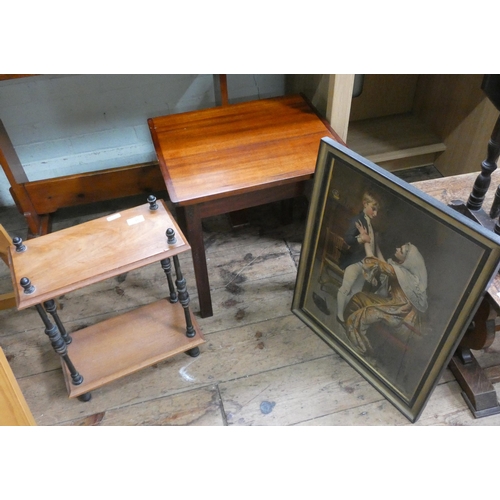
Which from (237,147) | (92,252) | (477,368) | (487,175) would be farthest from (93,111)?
(477,368)

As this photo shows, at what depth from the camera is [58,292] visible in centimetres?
110

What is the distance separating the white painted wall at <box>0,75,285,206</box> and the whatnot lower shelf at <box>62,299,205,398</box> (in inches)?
31.8

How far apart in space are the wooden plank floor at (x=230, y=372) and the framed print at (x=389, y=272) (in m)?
0.09

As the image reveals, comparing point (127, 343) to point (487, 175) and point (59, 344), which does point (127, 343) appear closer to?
point (59, 344)

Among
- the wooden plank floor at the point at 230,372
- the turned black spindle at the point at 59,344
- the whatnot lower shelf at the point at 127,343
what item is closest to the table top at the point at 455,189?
the wooden plank floor at the point at 230,372

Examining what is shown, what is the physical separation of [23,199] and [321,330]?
118cm

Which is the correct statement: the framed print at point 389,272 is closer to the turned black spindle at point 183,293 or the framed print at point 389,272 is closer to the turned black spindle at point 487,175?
the turned black spindle at point 487,175

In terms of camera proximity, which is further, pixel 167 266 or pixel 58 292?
pixel 167 266

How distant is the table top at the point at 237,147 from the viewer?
1295 mm

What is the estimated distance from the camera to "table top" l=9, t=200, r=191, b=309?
3.67ft

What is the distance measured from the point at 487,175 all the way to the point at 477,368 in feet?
1.92

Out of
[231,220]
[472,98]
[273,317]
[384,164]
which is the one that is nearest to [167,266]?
[273,317]

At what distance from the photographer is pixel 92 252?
3.90 ft

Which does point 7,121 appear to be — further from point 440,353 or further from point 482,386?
point 482,386
